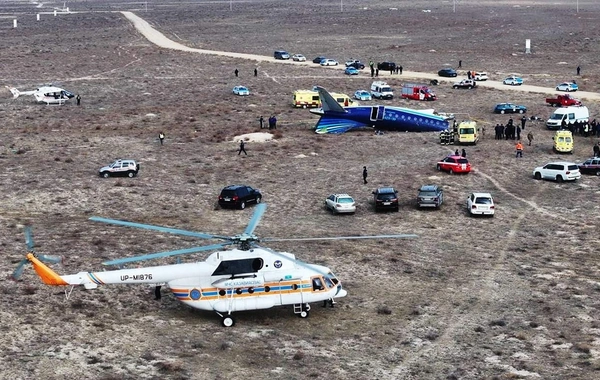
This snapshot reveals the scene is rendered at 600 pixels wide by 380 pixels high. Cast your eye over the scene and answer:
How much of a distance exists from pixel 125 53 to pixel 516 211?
3563 inches

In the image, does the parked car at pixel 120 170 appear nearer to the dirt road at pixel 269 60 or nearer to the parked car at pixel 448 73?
the dirt road at pixel 269 60

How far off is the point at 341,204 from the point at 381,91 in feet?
137

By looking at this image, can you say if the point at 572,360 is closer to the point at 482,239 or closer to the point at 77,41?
the point at 482,239

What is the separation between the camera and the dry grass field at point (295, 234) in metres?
29.8

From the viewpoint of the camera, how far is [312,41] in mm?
149875

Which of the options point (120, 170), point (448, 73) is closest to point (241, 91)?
point (448, 73)

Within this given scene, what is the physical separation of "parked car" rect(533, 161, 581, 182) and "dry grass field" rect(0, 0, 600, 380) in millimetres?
672

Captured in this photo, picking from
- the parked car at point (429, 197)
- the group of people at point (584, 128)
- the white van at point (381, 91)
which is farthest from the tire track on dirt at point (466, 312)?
the white van at point (381, 91)

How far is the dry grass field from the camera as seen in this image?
29.8m

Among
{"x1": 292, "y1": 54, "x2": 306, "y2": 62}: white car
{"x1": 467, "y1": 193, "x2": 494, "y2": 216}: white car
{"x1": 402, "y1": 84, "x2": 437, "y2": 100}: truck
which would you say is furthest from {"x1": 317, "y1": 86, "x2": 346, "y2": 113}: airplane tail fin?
{"x1": 292, "y1": 54, "x2": 306, "y2": 62}: white car

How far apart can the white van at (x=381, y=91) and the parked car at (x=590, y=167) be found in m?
32.4

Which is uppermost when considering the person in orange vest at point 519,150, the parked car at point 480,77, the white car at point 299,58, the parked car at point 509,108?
the white car at point 299,58

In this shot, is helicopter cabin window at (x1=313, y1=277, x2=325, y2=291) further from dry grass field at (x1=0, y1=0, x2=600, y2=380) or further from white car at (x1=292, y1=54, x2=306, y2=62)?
white car at (x1=292, y1=54, x2=306, y2=62)

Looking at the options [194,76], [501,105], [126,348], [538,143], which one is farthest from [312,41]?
[126,348]
